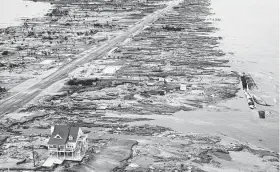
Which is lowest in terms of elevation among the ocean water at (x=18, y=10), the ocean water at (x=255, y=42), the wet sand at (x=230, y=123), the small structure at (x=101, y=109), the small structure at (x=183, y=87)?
the wet sand at (x=230, y=123)

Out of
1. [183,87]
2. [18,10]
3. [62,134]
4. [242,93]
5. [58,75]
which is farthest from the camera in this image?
[18,10]

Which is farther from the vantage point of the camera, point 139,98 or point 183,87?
point 183,87

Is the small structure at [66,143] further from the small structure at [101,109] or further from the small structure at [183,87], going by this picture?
the small structure at [183,87]

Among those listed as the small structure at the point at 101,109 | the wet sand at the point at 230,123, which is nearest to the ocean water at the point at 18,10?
the small structure at the point at 101,109

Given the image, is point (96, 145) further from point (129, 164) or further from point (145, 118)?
point (145, 118)

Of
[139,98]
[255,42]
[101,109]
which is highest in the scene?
[255,42]

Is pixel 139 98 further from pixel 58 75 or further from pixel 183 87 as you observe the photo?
pixel 58 75

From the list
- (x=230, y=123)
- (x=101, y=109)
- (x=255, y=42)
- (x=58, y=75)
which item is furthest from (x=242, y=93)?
(x=255, y=42)
